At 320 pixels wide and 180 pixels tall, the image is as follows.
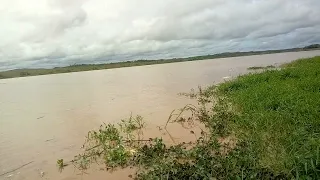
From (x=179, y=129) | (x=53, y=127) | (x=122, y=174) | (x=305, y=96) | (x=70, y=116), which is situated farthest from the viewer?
(x=70, y=116)

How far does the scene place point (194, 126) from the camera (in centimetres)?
928

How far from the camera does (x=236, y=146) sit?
629cm

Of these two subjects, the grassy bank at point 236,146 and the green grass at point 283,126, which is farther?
the grassy bank at point 236,146

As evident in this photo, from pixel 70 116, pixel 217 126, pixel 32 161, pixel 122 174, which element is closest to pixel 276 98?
pixel 217 126

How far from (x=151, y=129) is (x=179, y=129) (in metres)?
0.96

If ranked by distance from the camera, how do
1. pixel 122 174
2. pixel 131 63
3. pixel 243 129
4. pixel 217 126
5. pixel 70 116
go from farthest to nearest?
pixel 131 63 → pixel 70 116 → pixel 217 126 → pixel 243 129 → pixel 122 174

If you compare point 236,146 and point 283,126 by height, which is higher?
point 283,126

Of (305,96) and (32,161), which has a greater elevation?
(305,96)

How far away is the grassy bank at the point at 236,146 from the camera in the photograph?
475cm

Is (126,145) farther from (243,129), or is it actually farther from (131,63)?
(131,63)

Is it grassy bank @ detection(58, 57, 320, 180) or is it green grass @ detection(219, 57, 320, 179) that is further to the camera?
grassy bank @ detection(58, 57, 320, 180)

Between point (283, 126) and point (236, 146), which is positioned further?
point (283, 126)

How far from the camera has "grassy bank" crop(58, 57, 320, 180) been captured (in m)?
4.75

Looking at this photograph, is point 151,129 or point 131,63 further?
point 131,63
